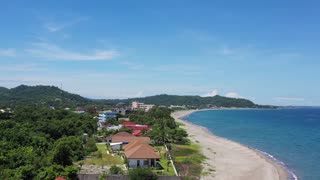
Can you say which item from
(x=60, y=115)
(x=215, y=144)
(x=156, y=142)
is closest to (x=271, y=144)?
(x=215, y=144)

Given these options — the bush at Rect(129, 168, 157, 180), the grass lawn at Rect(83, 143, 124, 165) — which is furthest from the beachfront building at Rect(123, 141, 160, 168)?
the bush at Rect(129, 168, 157, 180)

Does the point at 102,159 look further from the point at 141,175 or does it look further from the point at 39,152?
the point at 141,175

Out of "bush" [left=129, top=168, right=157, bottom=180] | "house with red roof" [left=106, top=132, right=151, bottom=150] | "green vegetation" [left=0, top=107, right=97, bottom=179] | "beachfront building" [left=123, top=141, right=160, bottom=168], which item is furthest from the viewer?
"house with red roof" [left=106, top=132, right=151, bottom=150]

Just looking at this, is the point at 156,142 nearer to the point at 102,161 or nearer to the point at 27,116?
the point at 102,161

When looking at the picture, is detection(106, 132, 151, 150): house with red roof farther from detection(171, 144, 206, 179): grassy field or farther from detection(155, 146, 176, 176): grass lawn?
detection(155, 146, 176, 176): grass lawn

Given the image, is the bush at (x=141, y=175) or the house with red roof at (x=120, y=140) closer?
the bush at (x=141, y=175)

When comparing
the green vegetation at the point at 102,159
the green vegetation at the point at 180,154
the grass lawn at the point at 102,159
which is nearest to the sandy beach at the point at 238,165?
the green vegetation at the point at 180,154

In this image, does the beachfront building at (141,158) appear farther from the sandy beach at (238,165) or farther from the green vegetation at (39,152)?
the green vegetation at (39,152)

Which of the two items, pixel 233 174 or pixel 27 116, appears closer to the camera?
pixel 233 174
